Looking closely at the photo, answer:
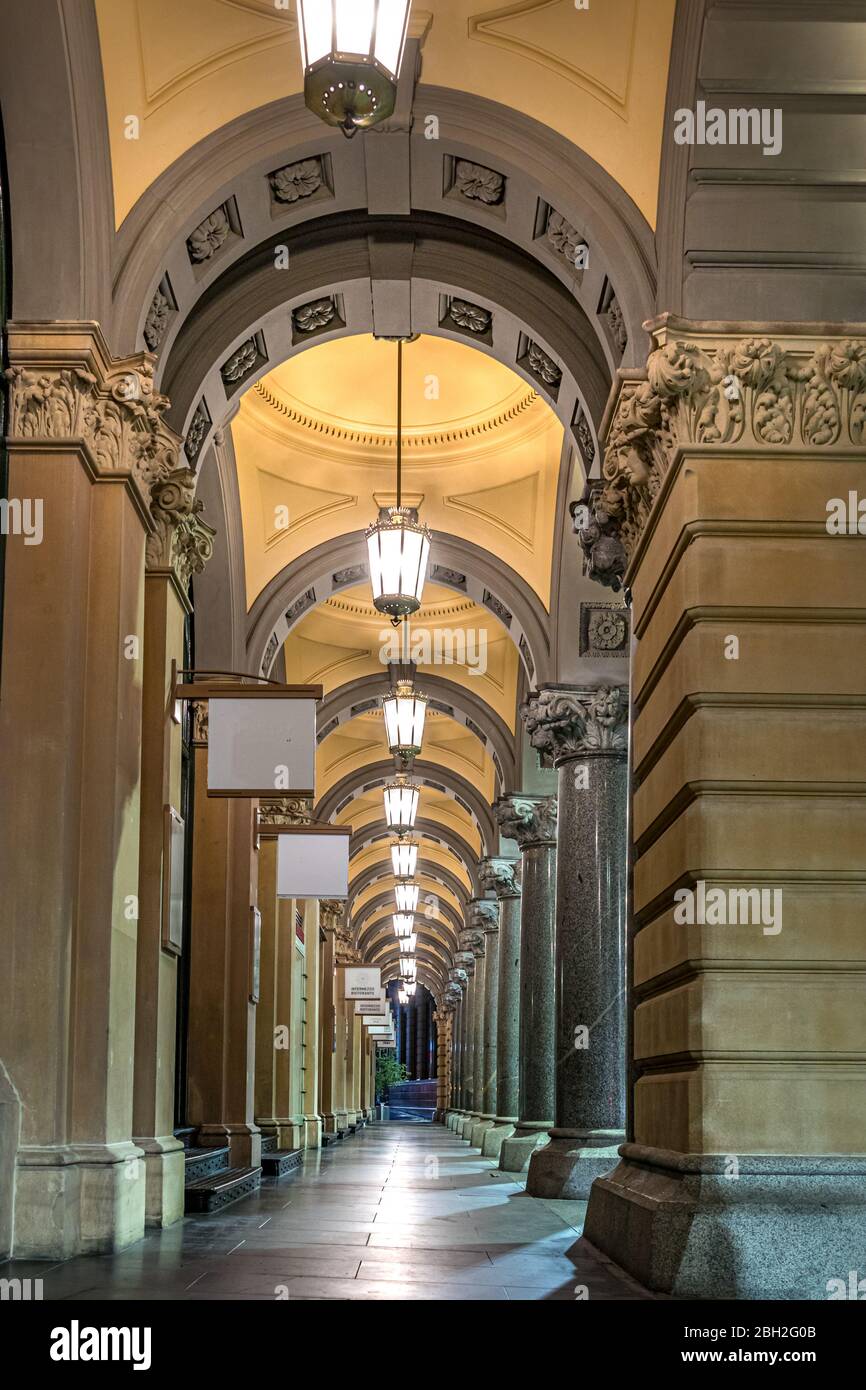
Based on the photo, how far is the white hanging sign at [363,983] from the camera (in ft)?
105

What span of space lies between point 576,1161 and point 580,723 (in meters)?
4.20

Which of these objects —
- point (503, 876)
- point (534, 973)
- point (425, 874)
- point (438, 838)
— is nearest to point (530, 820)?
point (534, 973)

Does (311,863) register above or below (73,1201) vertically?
above

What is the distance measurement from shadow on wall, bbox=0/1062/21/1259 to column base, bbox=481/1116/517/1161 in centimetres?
1477

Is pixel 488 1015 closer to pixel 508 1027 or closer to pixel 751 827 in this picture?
pixel 508 1027

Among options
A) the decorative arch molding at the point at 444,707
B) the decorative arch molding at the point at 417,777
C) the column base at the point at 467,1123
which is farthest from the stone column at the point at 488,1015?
the decorative arch molding at the point at 444,707

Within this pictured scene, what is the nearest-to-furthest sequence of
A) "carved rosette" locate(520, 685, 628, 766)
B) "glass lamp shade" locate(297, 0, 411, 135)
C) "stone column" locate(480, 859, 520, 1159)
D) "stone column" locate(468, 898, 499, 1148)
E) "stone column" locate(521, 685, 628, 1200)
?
"glass lamp shade" locate(297, 0, 411, 135) < "stone column" locate(521, 685, 628, 1200) < "carved rosette" locate(520, 685, 628, 766) < "stone column" locate(480, 859, 520, 1159) < "stone column" locate(468, 898, 499, 1148)

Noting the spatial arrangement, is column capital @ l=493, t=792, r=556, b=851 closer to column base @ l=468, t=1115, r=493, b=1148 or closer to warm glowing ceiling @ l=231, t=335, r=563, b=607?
warm glowing ceiling @ l=231, t=335, r=563, b=607

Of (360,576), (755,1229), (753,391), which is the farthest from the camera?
(360,576)

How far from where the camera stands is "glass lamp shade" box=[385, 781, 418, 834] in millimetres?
21484

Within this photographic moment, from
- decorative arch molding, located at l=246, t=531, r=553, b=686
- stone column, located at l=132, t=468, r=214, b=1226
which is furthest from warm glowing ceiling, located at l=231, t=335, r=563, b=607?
stone column, located at l=132, t=468, r=214, b=1226

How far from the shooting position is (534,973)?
18.2 m

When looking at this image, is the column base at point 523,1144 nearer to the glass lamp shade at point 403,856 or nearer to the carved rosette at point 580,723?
the carved rosette at point 580,723

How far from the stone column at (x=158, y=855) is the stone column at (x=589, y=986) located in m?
4.36
